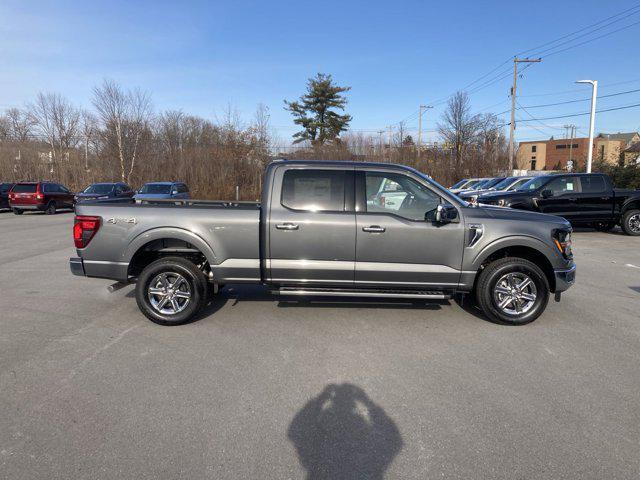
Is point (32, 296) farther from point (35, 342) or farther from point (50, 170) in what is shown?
point (50, 170)

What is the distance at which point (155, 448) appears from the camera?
9.36ft

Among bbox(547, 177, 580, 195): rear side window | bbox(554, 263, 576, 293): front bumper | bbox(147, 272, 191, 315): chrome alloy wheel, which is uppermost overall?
bbox(547, 177, 580, 195): rear side window

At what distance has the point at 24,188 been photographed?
20.8 metres

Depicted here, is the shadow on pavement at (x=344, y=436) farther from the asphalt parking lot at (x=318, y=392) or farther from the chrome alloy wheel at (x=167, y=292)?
the chrome alloy wheel at (x=167, y=292)

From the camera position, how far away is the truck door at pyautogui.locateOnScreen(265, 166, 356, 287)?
16.6ft

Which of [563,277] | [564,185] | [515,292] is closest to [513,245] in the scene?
[515,292]

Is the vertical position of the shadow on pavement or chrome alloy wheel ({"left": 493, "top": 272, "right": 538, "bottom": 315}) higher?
chrome alloy wheel ({"left": 493, "top": 272, "right": 538, "bottom": 315})

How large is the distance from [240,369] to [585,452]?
2868 mm

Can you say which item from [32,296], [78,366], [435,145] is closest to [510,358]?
[78,366]

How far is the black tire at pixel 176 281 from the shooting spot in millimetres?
5168

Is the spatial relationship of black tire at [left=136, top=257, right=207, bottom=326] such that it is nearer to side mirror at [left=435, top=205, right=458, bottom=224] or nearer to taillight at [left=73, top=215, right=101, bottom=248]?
taillight at [left=73, top=215, right=101, bottom=248]

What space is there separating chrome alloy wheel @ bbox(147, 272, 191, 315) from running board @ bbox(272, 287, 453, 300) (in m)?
1.16

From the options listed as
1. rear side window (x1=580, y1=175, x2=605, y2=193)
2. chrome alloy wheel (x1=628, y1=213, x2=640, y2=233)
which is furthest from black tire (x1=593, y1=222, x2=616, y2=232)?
rear side window (x1=580, y1=175, x2=605, y2=193)

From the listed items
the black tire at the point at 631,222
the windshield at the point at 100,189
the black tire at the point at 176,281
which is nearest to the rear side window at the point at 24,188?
the windshield at the point at 100,189
